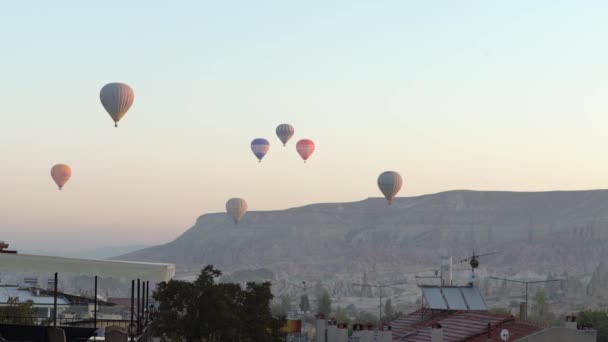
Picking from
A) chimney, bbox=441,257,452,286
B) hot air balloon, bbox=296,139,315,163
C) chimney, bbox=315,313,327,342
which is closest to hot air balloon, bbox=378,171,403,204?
hot air balloon, bbox=296,139,315,163

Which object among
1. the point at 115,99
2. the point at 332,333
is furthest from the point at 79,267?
the point at 115,99

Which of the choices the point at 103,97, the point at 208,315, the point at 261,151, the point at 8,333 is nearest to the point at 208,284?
the point at 208,315

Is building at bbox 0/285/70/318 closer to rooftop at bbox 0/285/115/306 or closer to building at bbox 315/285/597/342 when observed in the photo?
rooftop at bbox 0/285/115/306

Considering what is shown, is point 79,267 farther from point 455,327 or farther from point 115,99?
point 115,99

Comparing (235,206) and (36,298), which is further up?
(235,206)

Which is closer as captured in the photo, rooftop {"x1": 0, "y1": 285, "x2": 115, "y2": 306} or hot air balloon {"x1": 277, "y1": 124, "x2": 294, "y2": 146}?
rooftop {"x1": 0, "y1": 285, "x2": 115, "y2": 306}

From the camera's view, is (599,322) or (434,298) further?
(599,322)

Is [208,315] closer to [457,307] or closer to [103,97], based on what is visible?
[457,307]
